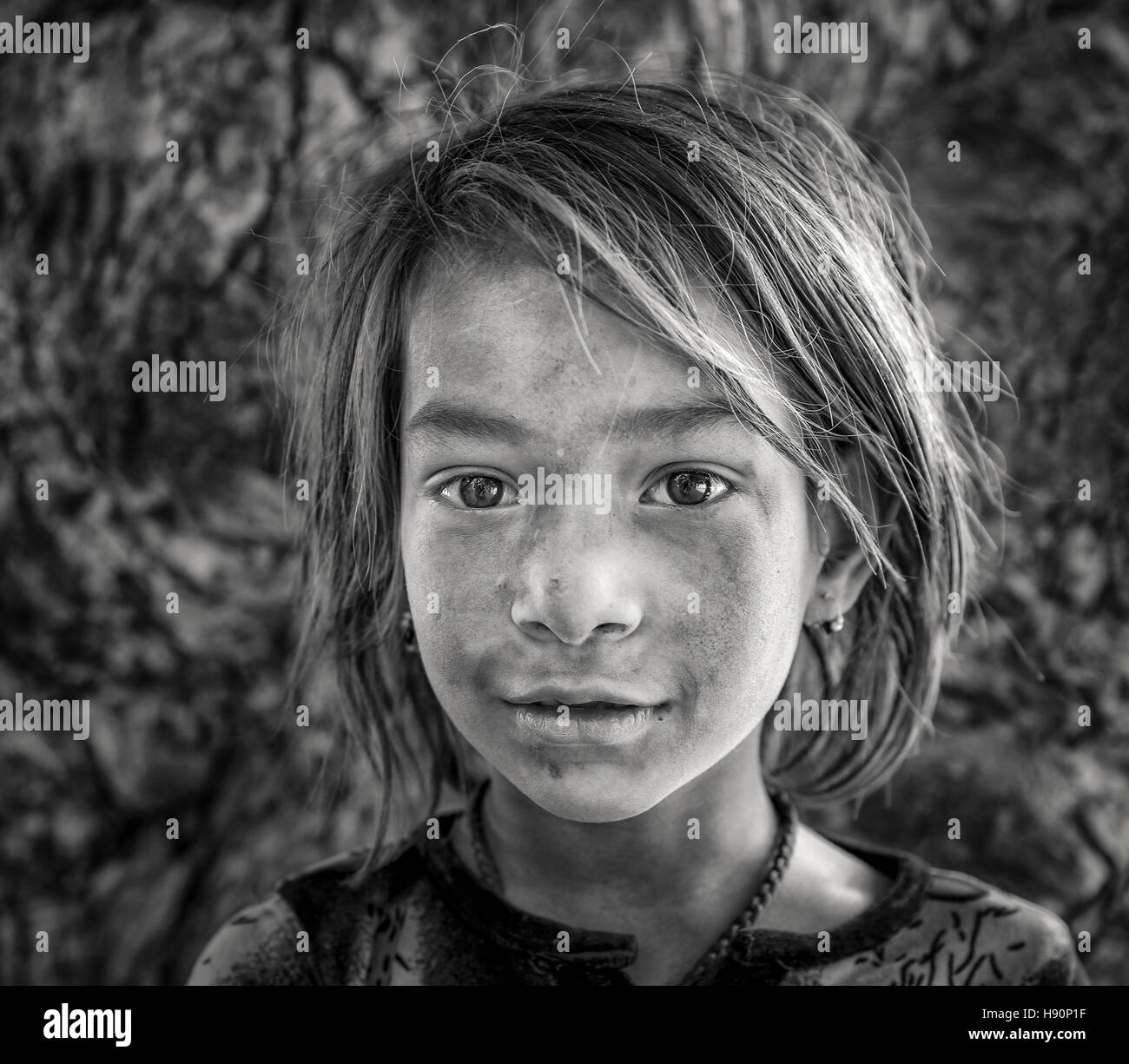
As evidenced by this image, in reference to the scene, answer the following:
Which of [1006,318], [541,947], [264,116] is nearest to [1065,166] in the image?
[1006,318]

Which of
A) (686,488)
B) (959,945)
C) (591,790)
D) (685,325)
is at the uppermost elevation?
(685,325)

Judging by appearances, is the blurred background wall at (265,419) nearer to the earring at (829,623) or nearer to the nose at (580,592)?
the earring at (829,623)

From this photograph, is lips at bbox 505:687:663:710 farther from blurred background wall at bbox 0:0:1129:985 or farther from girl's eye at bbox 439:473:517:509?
blurred background wall at bbox 0:0:1129:985

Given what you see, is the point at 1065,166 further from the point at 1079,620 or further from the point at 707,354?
Answer: the point at 707,354

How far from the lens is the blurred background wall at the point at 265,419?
51.6 inches

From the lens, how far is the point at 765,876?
3.15 ft

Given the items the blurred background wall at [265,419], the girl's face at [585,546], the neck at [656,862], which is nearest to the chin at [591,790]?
the girl's face at [585,546]

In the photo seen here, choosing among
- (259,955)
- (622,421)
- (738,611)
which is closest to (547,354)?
(622,421)

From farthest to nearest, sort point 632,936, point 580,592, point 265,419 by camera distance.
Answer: point 265,419 → point 632,936 → point 580,592

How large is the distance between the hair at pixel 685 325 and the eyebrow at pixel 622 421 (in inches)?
0.8

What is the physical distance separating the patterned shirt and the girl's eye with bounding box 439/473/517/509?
12.3 inches

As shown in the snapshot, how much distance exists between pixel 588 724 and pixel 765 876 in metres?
0.24

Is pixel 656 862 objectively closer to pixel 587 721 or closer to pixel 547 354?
pixel 587 721

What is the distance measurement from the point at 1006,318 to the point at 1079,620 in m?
0.34
